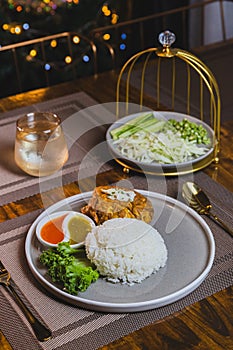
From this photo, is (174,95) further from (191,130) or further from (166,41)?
(166,41)

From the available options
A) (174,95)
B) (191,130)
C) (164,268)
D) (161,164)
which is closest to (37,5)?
(174,95)

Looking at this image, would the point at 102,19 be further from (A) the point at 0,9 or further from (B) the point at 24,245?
(B) the point at 24,245

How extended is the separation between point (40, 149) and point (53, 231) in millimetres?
285

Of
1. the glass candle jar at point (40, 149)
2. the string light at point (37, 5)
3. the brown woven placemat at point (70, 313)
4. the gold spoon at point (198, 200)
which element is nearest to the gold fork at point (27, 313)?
the brown woven placemat at point (70, 313)

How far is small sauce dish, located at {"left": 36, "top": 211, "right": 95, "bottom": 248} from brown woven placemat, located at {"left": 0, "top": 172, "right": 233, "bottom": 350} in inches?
2.4

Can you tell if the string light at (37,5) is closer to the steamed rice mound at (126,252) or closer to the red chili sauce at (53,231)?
→ the red chili sauce at (53,231)

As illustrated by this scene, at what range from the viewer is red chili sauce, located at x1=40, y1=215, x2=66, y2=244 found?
1304 millimetres

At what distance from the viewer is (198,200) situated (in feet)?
4.76

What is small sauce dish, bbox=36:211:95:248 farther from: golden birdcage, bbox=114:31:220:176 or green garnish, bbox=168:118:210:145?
green garnish, bbox=168:118:210:145

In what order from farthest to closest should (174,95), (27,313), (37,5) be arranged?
1. (37,5)
2. (174,95)
3. (27,313)

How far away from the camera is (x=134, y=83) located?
2.06 metres

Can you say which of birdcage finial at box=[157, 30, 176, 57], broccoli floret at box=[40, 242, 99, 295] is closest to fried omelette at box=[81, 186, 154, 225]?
broccoli floret at box=[40, 242, 99, 295]

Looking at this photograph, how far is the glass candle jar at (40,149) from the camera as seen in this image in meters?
1.55

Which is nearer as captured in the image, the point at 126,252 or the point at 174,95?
the point at 126,252
